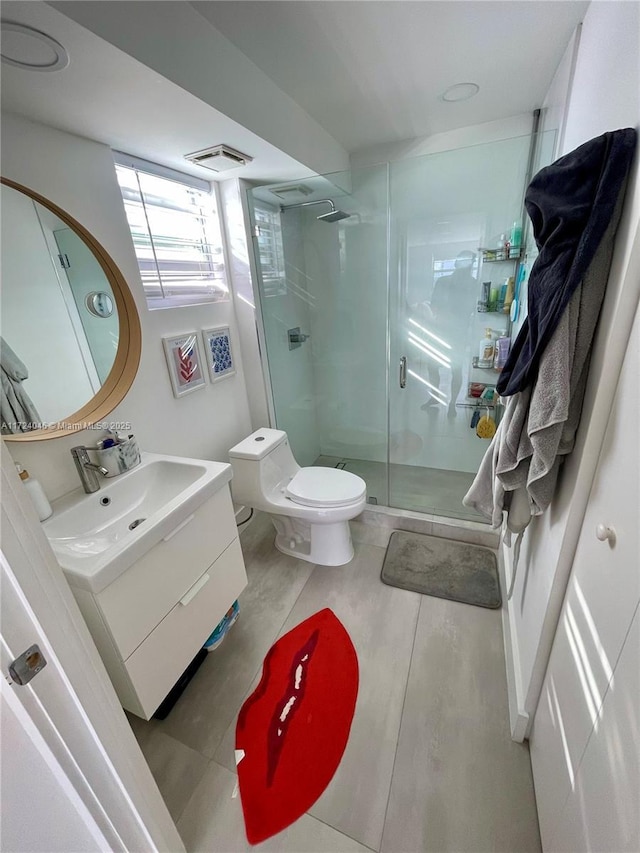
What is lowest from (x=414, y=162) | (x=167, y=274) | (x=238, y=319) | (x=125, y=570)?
(x=125, y=570)

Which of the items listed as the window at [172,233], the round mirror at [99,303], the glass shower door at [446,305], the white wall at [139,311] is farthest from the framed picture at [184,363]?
the glass shower door at [446,305]

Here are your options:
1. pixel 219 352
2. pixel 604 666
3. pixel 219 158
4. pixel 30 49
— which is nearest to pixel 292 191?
pixel 219 158

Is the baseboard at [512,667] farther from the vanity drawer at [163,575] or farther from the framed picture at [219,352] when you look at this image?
the framed picture at [219,352]

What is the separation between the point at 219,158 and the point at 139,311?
2.67ft

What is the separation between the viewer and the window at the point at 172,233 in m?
1.54

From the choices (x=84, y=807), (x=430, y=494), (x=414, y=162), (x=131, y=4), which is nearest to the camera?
(x=84, y=807)

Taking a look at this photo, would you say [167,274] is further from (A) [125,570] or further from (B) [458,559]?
(B) [458,559]

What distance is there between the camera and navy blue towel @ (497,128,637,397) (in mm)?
726

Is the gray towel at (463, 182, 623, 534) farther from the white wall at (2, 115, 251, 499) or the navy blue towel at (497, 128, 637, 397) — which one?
the white wall at (2, 115, 251, 499)

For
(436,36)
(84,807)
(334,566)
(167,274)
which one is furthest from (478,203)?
(84,807)

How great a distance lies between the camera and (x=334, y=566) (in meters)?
1.99

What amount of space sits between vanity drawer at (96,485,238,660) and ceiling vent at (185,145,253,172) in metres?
1.50

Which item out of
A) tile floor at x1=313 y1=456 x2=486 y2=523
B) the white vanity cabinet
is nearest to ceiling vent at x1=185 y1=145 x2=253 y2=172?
the white vanity cabinet

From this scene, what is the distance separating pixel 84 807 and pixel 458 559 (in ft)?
5.93
